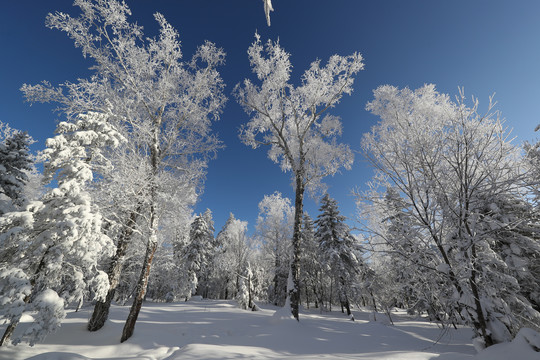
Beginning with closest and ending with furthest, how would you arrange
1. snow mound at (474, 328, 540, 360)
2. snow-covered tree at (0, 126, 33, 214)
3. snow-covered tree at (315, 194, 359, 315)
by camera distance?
1. snow mound at (474, 328, 540, 360)
2. snow-covered tree at (0, 126, 33, 214)
3. snow-covered tree at (315, 194, 359, 315)

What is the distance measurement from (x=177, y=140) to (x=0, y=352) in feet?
26.9

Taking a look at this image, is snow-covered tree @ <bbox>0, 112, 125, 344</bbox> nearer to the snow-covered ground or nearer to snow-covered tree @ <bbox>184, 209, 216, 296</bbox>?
the snow-covered ground

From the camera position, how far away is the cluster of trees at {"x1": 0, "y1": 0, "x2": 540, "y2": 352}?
172 inches

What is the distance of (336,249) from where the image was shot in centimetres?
1994

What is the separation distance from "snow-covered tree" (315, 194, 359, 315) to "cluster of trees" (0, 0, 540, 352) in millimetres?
10707

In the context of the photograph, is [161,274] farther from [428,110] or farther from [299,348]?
[428,110]

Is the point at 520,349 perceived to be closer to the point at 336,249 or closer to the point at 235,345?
the point at 235,345

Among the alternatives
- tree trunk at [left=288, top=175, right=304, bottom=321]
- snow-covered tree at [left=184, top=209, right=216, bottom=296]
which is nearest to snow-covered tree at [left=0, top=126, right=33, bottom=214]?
tree trunk at [left=288, top=175, right=304, bottom=321]

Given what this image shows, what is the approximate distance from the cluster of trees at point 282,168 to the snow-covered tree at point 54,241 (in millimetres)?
43

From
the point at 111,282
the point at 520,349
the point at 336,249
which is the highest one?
the point at 336,249

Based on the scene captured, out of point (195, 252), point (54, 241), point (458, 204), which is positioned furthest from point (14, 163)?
point (458, 204)

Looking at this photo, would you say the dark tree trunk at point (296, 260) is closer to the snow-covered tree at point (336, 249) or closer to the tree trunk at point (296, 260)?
the tree trunk at point (296, 260)

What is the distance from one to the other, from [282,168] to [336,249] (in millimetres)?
11722

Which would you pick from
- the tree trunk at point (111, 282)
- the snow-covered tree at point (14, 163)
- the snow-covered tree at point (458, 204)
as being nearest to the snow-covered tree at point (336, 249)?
the snow-covered tree at point (458, 204)
